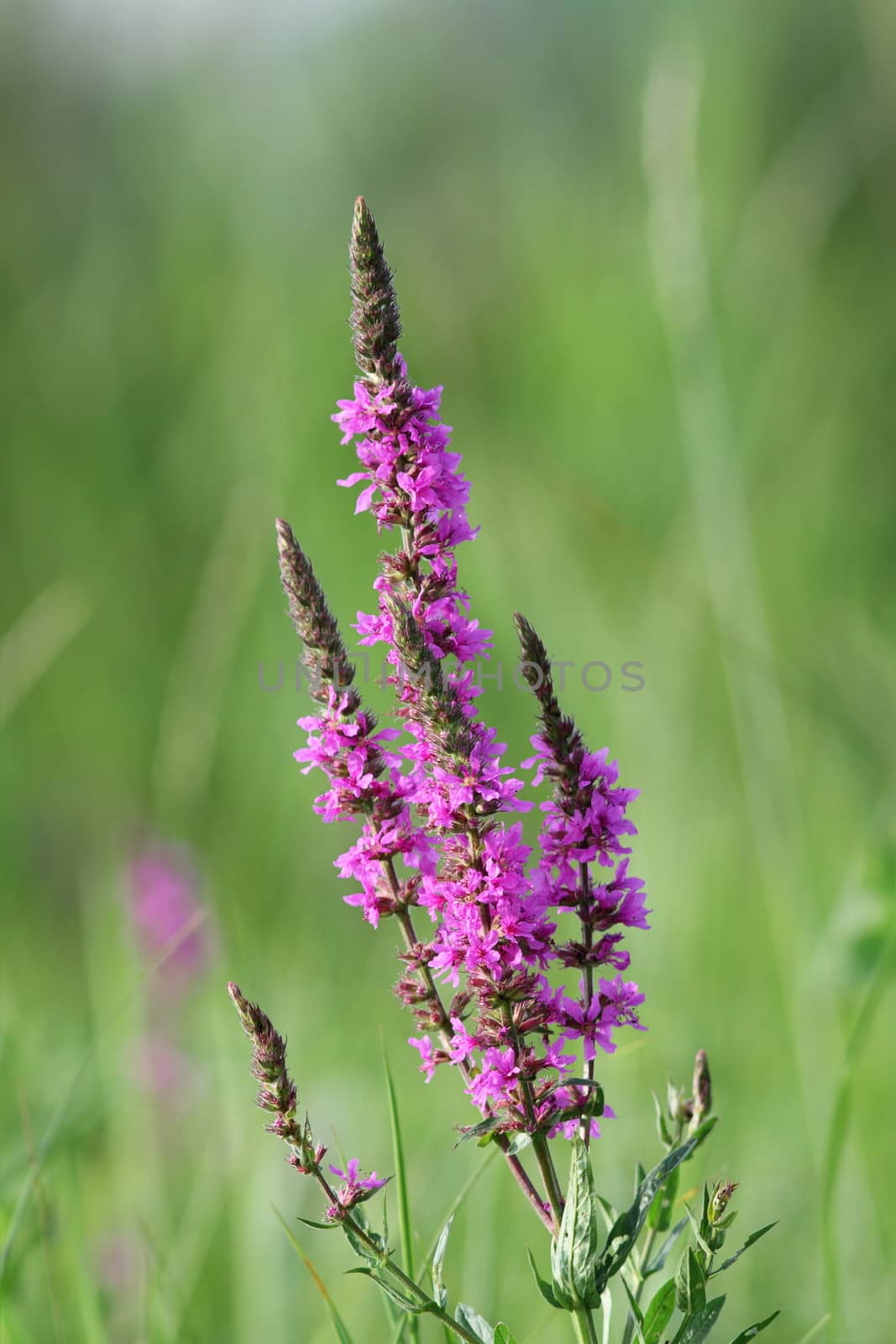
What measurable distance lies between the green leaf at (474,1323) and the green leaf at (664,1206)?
25 cm

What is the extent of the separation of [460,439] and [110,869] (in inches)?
106

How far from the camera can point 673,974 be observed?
4.00 m

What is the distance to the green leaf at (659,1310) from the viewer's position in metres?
1.38

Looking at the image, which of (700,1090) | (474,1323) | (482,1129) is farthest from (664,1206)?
(482,1129)

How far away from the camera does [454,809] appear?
1.36 meters

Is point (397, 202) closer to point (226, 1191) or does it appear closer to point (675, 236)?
point (675, 236)

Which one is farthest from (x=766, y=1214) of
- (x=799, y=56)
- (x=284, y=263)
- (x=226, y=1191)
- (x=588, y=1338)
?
(x=799, y=56)

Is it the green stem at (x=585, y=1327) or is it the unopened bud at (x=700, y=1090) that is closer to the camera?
the green stem at (x=585, y=1327)

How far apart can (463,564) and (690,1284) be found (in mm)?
4547

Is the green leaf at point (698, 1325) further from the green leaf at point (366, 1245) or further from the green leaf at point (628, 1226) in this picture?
the green leaf at point (366, 1245)

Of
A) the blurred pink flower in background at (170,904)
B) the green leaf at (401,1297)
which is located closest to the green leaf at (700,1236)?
the green leaf at (401,1297)

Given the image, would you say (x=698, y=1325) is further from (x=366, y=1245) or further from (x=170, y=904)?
(x=170, y=904)

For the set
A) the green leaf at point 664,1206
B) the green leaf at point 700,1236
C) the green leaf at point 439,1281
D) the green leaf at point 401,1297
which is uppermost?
the green leaf at point 664,1206

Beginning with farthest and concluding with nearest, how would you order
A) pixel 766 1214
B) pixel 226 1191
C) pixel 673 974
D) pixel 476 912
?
pixel 673 974
pixel 766 1214
pixel 226 1191
pixel 476 912
